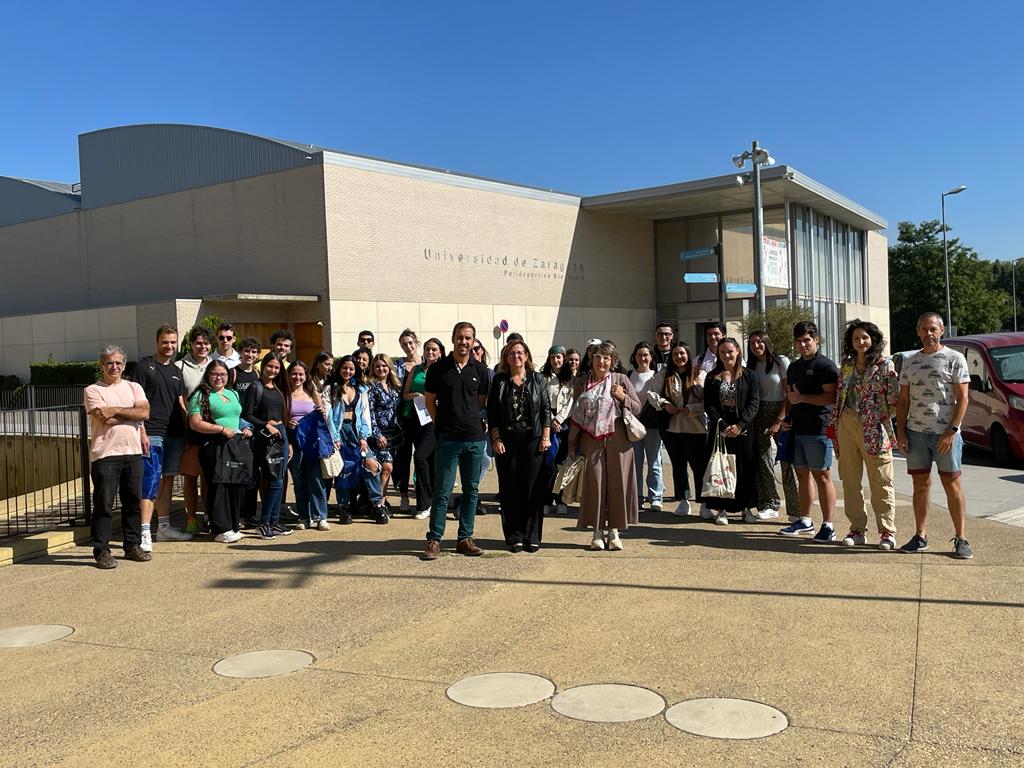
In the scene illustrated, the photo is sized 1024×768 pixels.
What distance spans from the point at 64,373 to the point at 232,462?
20202mm

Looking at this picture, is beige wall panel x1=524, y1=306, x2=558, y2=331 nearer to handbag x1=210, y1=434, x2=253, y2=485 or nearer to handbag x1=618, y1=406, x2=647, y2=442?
handbag x1=210, y1=434, x2=253, y2=485

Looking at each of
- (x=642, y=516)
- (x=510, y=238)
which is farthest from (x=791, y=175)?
(x=642, y=516)

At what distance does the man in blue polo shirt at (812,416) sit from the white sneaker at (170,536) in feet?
17.7

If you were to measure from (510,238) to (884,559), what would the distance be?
82.1 feet

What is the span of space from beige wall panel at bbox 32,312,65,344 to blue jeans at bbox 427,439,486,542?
23.4 meters

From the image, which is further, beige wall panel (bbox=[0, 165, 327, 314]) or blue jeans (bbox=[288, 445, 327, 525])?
beige wall panel (bbox=[0, 165, 327, 314])

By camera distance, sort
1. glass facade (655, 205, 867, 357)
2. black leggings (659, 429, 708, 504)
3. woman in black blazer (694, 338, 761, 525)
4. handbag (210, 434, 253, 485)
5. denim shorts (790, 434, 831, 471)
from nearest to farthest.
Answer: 1. denim shorts (790, 434, 831, 471)
2. handbag (210, 434, 253, 485)
3. woman in black blazer (694, 338, 761, 525)
4. black leggings (659, 429, 708, 504)
5. glass facade (655, 205, 867, 357)

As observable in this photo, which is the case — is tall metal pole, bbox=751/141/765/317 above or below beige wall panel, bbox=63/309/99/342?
above

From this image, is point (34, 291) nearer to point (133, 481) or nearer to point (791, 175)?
point (791, 175)

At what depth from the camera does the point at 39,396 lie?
2514 cm

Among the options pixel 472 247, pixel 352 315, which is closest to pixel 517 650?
pixel 352 315

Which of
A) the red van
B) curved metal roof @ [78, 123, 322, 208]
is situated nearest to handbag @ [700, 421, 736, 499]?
the red van

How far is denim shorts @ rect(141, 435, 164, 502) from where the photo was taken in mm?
7730

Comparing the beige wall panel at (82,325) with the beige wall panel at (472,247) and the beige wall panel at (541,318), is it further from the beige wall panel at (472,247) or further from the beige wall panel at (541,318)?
the beige wall panel at (541,318)
